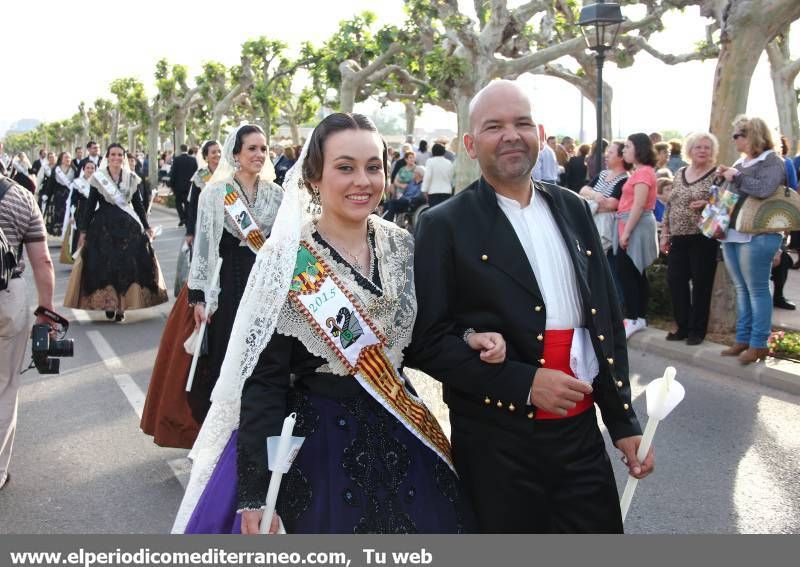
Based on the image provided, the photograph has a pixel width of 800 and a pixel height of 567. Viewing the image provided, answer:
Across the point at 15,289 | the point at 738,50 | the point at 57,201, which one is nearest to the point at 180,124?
the point at 57,201

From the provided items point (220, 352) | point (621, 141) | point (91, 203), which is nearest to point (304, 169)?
point (220, 352)

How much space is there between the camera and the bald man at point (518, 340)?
2357mm

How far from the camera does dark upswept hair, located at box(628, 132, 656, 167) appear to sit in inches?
306

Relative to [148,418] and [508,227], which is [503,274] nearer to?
[508,227]

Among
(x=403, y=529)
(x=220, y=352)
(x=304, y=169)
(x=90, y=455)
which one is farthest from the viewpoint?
(x=90, y=455)

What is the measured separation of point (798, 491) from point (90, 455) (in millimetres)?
3929

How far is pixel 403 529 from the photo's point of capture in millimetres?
2316

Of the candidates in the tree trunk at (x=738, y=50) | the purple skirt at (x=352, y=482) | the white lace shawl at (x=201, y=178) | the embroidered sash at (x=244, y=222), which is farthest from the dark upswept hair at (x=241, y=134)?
the tree trunk at (x=738, y=50)

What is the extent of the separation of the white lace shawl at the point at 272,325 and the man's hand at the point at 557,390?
0.42 m

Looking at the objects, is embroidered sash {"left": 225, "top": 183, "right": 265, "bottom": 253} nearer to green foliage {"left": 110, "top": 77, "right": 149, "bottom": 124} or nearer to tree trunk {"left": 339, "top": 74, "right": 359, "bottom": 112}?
tree trunk {"left": 339, "top": 74, "right": 359, "bottom": 112}

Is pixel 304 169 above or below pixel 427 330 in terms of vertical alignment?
above

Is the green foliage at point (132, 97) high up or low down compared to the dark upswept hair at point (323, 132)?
up

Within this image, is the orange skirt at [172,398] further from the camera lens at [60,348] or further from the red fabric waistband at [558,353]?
the red fabric waistband at [558,353]

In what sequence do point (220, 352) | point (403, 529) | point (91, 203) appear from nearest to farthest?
point (403, 529), point (220, 352), point (91, 203)
